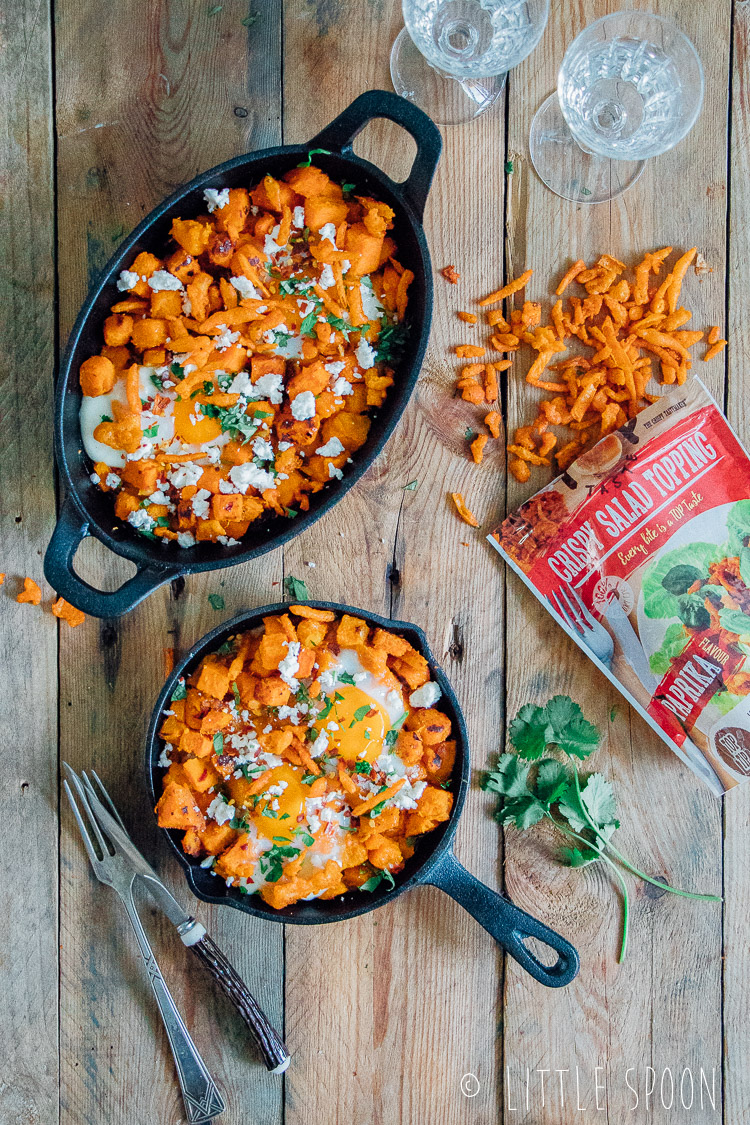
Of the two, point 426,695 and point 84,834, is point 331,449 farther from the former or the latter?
point 84,834

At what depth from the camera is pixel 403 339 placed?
161 centimetres

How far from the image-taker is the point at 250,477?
1573 millimetres

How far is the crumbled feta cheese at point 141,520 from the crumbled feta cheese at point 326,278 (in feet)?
1.84

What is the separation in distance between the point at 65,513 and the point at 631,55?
152cm

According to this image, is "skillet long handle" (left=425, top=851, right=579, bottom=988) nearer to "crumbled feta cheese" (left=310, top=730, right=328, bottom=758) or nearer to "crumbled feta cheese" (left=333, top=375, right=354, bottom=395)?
"crumbled feta cheese" (left=310, top=730, right=328, bottom=758)

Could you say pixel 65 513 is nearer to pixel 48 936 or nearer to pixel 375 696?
pixel 375 696

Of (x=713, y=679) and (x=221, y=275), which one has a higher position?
(x=221, y=275)

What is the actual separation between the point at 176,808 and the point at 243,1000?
50cm

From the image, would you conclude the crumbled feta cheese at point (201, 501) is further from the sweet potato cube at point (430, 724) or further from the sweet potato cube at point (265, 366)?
the sweet potato cube at point (430, 724)

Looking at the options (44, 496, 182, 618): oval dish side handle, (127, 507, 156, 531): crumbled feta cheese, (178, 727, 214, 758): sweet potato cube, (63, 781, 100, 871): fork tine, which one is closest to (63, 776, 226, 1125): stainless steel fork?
(63, 781, 100, 871): fork tine

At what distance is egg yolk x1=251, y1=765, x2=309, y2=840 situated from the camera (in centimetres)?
161

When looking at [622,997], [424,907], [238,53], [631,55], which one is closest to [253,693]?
[424,907]

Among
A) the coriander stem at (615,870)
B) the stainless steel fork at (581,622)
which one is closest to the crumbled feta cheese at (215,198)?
the stainless steel fork at (581,622)

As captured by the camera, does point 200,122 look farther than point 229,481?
Yes
